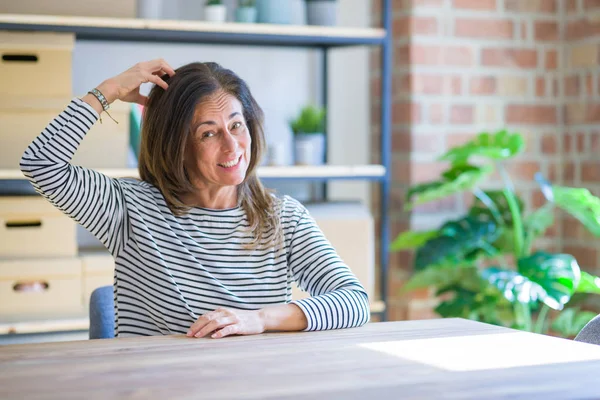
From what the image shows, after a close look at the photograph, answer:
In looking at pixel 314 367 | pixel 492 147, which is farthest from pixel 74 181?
pixel 492 147

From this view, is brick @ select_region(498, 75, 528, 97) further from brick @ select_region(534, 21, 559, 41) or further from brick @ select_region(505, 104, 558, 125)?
brick @ select_region(534, 21, 559, 41)

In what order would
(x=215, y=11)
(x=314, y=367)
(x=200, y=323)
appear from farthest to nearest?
(x=215, y=11)
(x=200, y=323)
(x=314, y=367)

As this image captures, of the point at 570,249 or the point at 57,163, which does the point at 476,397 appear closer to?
the point at 57,163

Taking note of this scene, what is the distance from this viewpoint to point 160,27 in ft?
9.35

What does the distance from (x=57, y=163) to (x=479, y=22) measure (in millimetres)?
2027

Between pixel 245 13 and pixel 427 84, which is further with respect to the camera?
pixel 427 84

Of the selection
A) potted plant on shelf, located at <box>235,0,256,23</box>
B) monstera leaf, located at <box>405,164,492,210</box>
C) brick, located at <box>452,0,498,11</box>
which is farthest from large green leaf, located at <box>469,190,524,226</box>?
potted plant on shelf, located at <box>235,0,256,23</box>

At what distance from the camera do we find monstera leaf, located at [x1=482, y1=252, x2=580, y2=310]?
2754 mm

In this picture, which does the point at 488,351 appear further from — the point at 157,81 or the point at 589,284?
the point at 589,284

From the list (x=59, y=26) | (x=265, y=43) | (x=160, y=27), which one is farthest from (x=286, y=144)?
(x=59, y=26)

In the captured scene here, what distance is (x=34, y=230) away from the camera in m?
2.84

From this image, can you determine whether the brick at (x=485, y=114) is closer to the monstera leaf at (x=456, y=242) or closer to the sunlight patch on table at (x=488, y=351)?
the monstera leaf at (x=456, y=242)

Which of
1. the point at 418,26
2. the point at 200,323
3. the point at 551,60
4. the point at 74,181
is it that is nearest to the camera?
the point at 200,323

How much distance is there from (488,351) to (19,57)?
1994mm
